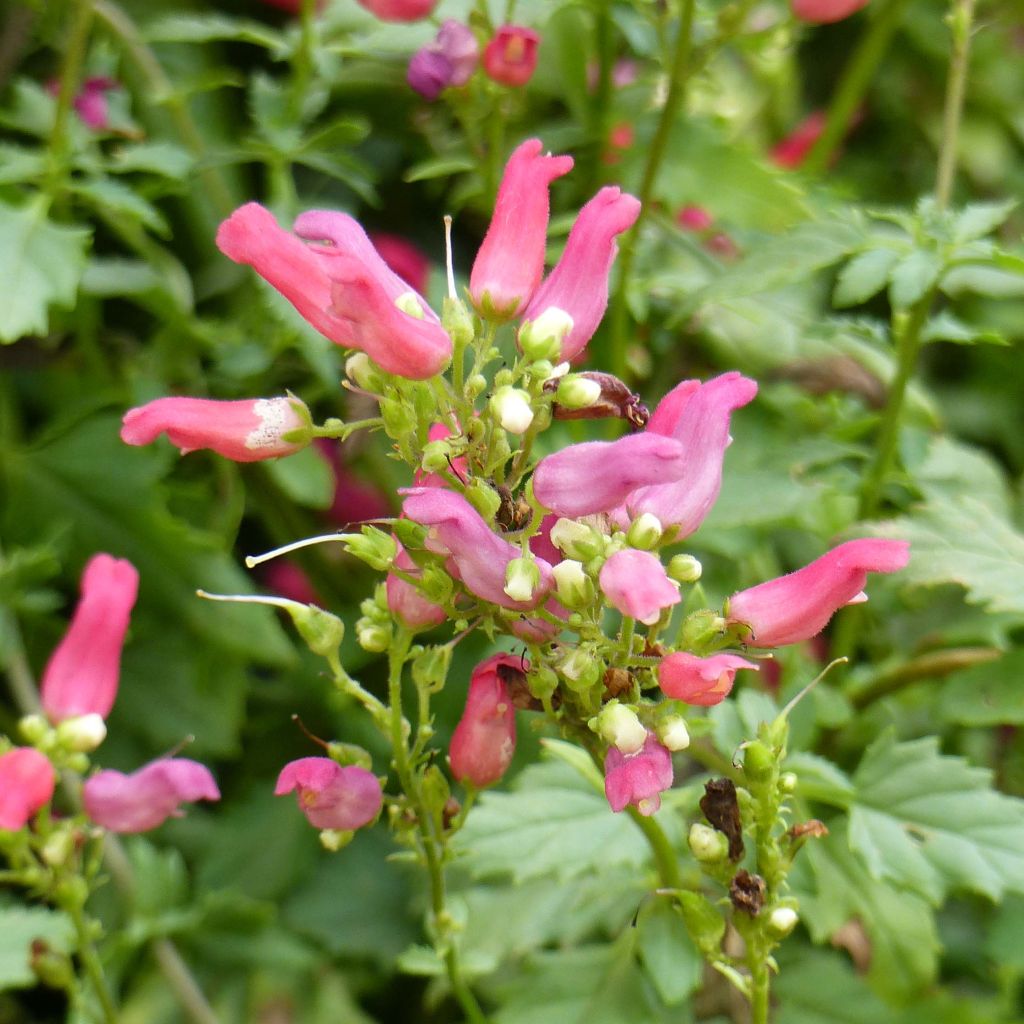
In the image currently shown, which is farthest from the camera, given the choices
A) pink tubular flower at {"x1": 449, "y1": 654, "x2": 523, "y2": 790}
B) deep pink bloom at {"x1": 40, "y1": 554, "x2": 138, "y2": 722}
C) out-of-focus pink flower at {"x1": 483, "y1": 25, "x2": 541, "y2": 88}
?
out-of-focus pink flower at {"x1": 483, "y1": 25, "x2": 541, "y2": 88}

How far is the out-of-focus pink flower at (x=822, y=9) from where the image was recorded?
3.65ft

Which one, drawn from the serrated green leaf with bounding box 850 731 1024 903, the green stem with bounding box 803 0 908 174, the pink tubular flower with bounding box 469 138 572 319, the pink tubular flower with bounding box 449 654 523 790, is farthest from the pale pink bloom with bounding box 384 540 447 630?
the green stem with bounding box 803 0 908 174

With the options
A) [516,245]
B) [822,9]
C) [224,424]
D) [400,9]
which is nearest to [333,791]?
[224,424]

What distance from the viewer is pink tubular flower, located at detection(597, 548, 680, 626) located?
0.56 meters

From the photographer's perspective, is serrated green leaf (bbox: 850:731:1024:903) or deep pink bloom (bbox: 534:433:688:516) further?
serrated green leaf (bbox: 850:731:1024:903)

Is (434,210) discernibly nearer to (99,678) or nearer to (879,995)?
(99,678)

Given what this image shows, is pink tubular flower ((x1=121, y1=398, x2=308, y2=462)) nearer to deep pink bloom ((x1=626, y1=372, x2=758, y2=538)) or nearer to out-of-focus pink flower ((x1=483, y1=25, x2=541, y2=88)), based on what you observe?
deep pink bloom ((x1=626, y1=372, x2=758, y2=538))

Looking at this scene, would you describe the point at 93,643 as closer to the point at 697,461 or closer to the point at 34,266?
the point at 34,266

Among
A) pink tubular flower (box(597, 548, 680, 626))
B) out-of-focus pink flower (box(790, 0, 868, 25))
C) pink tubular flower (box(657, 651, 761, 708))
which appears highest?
out-of-focus pink flower (box(790, 0, 868, 25))

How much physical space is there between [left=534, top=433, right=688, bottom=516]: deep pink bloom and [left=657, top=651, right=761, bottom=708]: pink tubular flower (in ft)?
0.27

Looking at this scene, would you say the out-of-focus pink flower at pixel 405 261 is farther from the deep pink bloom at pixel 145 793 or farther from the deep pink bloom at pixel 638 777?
the deep pink bloom at pixel 638 777

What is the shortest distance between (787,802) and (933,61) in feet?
4.31

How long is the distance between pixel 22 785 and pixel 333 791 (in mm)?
253

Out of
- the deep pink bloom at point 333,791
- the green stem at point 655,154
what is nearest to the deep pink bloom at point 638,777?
the deep pink bloom at point 333,791
